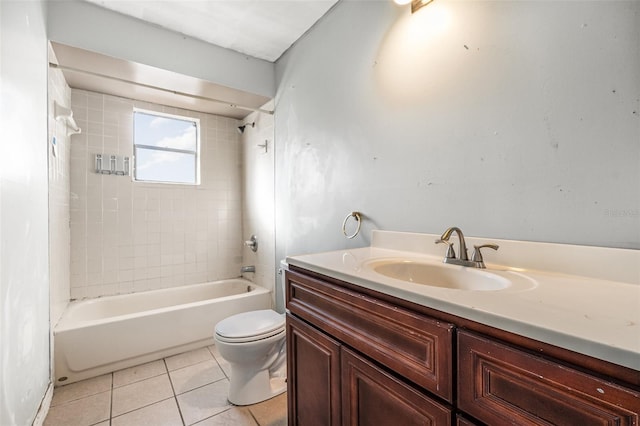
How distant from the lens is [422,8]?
4.31 feet

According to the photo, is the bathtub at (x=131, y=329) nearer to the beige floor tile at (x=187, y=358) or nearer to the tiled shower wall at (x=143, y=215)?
the beige floor tile at (x=187, y=358)

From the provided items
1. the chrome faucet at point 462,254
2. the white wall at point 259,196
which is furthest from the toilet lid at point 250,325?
the chrome faucet at point 462,254

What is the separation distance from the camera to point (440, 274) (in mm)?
1080

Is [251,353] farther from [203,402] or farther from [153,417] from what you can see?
[153,417]

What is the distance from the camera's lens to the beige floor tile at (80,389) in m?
1.67

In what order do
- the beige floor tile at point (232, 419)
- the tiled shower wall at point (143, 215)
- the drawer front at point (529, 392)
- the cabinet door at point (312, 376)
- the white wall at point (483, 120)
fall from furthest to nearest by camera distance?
the tiled shower wall at point (143, 215) < the beige floor tile at point (232, 419) < the cabinet door at point (312, 376) < the white wall at point (483, 120) < the drawer front at point (529, 392)

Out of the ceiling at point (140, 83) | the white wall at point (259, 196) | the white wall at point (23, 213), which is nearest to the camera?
the white wall at point (23, 213)

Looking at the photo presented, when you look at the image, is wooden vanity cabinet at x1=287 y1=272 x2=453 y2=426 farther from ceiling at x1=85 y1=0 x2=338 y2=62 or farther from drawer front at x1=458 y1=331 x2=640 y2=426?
ceiling at x1=85 y1=0 x2=338 y2=62

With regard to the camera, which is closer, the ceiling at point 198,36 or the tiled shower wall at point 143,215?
the ceiling at point 198,36

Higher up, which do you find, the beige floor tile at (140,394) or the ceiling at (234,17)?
Result: the ceiling at (234,17)

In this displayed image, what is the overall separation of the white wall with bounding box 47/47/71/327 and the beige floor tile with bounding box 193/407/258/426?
4.06ft

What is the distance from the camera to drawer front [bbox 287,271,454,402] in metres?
0.64

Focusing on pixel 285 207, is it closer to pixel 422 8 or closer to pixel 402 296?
pixel 422 8

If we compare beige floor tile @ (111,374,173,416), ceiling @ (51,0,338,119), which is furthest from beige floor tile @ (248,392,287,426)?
ceiling @ (51,0,338,119)
